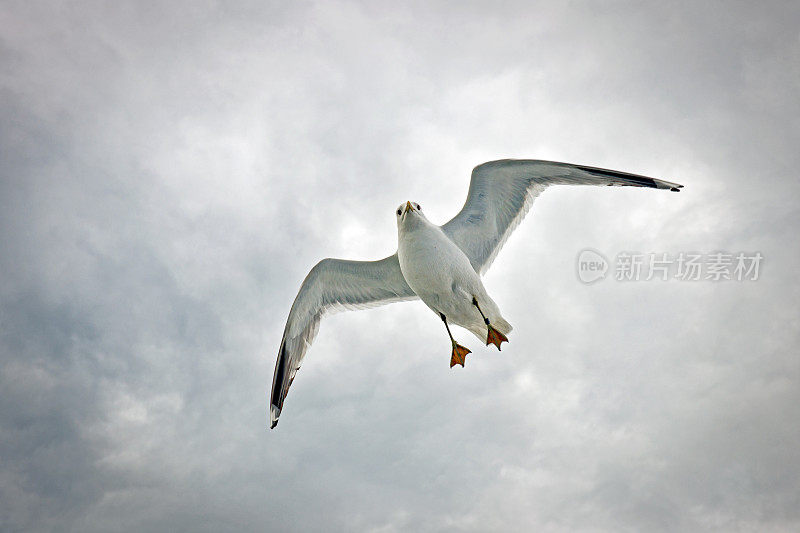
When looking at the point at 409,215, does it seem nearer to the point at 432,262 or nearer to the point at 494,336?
the point at 432,262

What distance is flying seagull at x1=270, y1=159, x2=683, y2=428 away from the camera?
10016 millimetres

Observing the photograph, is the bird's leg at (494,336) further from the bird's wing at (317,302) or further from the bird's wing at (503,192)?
the bird's wing at (317,302)

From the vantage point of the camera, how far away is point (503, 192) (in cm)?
1089

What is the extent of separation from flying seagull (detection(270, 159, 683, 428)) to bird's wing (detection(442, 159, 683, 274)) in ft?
0.05

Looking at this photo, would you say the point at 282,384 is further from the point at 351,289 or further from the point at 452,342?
the point at 452,342

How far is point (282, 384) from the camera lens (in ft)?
39.1

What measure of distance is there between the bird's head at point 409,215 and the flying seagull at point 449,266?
0.06ft

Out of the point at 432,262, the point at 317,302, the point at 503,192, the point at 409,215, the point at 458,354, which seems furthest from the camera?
the point at 317,302

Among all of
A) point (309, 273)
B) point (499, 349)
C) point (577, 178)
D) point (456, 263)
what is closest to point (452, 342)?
point (499, 349)

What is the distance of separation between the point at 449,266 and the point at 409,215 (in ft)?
3.77

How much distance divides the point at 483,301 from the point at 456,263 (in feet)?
2.81

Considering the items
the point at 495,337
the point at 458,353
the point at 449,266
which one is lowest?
the point at 495,337

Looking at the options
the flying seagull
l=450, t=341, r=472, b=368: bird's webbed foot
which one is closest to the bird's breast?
the flying seagull

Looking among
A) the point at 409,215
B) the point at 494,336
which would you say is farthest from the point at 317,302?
the point at 494,336
